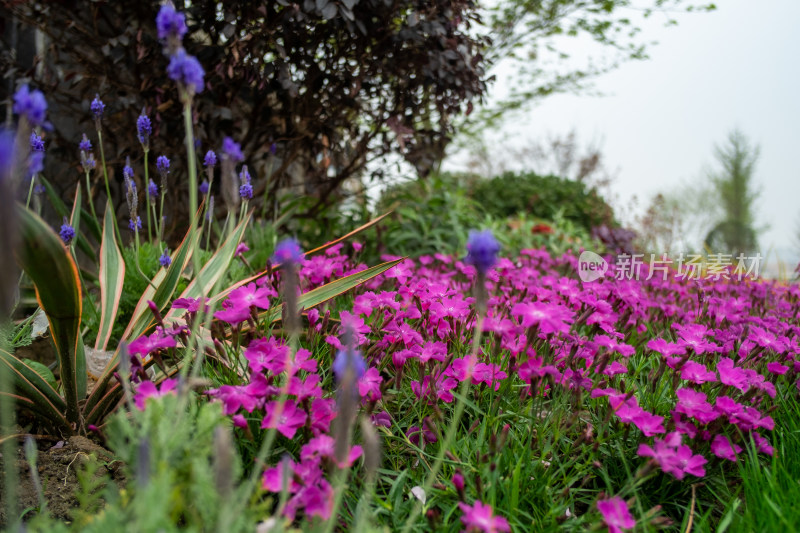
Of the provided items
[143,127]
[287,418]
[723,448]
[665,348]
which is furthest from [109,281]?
[723,448]

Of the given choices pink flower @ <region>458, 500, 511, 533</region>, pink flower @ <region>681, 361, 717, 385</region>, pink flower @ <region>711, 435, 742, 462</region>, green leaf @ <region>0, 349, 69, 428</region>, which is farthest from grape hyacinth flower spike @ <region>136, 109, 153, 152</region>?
pink flower @ <region>711, 435, 742, 462</region>

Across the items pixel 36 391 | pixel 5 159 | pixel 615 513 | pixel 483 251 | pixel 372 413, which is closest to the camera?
pixel 5 159

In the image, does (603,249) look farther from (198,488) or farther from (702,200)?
(702,200)

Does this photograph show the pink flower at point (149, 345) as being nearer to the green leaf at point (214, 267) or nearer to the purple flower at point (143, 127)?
the green leaf at point (214, 267)

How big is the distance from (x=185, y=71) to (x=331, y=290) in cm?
104

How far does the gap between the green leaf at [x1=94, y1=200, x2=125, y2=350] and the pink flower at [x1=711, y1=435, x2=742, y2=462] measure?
2.02m

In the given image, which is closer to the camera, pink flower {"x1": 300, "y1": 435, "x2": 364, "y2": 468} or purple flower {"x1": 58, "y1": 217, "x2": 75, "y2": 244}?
pink flower {"x1": 300, "y1": 435, "x2": 364, "y2": 468}

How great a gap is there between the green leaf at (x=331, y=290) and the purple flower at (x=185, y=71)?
0.95 metres

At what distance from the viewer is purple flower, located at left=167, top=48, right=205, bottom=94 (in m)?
0.99

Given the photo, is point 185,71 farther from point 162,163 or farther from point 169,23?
point 162,163

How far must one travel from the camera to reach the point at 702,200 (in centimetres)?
2489

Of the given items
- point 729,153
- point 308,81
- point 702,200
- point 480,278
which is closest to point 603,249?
point 308,81

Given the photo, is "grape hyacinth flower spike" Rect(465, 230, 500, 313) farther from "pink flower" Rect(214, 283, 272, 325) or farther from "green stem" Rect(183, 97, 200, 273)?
"pink flower" Rect(214, 283, 272, 325)

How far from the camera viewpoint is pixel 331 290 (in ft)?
6.26
